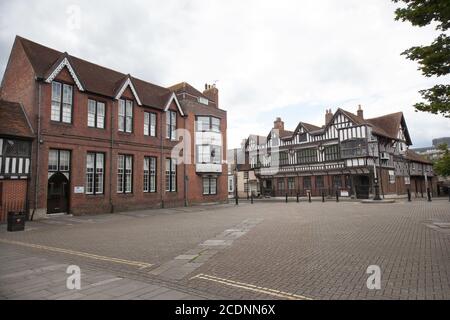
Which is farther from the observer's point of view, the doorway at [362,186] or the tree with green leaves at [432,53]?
the doorway at [362,186]

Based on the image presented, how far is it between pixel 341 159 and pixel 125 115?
1120 inches

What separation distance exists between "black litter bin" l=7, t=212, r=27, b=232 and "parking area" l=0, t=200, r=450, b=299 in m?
1.27

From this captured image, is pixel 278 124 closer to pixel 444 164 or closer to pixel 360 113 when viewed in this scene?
pixel 360 113

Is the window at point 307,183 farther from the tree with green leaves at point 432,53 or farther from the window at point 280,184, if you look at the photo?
the tree with green leaves at point 432,53

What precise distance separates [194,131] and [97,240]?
66.2ft

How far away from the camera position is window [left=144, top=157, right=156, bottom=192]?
999 inches

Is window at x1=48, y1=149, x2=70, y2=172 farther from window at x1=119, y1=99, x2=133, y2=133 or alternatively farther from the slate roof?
window at x1=119, y1=99, x2=133, y2=133

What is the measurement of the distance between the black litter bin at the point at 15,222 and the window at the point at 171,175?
14.0 metres

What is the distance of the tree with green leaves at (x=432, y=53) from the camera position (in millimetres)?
8289

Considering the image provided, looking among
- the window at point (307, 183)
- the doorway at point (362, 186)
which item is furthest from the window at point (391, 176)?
the window at point (307, 183)

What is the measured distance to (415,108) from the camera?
9266mm

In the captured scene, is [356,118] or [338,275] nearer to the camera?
[338,275]

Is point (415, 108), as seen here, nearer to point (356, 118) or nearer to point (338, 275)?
point (338, 275)
